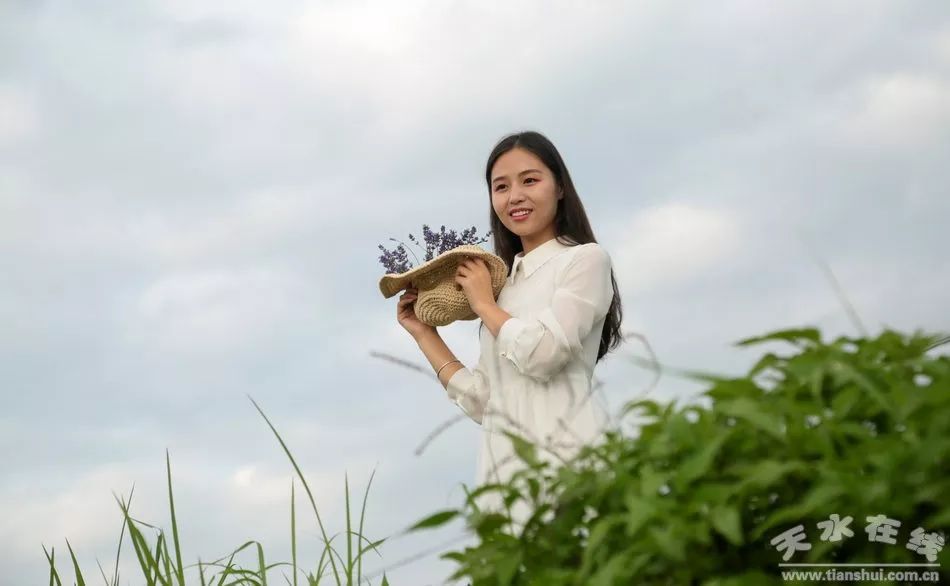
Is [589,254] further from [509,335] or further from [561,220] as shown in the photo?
[509,335]

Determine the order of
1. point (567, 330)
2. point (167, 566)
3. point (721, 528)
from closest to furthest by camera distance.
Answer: point (721, 528) < point (167, 566) < point (567, 330)

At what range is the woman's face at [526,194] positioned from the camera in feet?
13.6

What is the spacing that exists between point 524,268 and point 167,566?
1770mm

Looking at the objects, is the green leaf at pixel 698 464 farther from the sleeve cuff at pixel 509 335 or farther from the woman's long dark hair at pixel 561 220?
the woman's long dark hair at pixel 561 220

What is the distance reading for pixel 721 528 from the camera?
1.23 m

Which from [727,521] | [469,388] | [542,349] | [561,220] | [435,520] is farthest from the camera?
[561,220]

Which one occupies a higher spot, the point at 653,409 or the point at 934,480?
the point at 653,409

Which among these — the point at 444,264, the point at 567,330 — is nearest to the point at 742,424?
the point at 567,330

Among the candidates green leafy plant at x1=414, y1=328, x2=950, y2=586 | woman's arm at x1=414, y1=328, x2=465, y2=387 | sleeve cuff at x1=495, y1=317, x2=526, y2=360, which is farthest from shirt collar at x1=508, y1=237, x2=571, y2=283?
green leafy plant at x1=414, y1=328, x2=950, y2=586

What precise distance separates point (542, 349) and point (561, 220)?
789 mm

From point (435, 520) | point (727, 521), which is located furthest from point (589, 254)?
point (727, 521)

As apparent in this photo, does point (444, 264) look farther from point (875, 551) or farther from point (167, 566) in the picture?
point (875, 551)

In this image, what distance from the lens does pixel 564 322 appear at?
3717mm

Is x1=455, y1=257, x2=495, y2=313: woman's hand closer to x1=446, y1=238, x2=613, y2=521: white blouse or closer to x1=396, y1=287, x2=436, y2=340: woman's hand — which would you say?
x1=446, y1=238, x2=613, y2=521: white blouse
